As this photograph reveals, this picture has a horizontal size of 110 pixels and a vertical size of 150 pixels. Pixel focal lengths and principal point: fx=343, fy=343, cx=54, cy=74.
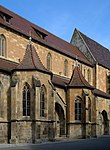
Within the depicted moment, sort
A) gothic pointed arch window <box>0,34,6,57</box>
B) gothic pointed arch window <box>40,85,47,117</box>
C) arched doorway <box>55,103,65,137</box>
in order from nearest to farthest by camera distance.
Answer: gothic pointed arch window <box>40,85,47,117</box>
gothic pointed arch window <box>0,34,6,57</box>
arched doorway <box>55,103,65,137</box>

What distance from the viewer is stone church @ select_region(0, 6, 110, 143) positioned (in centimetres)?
2909

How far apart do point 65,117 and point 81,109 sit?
1995mm

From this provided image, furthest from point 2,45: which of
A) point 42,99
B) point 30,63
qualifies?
point 42,99

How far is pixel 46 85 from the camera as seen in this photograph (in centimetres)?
3136

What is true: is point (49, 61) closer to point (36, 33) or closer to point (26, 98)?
point (36, 33)

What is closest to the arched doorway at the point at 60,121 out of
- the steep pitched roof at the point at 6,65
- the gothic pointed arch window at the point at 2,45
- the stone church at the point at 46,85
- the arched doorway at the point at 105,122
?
the stone church at the point at 46,85

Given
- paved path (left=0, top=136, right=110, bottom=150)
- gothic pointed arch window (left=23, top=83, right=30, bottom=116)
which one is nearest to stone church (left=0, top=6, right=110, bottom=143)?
gothic pointed arch window (left=23, top=83, right=30, bottom=116)

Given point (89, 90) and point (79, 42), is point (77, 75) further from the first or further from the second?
point (79, 42)

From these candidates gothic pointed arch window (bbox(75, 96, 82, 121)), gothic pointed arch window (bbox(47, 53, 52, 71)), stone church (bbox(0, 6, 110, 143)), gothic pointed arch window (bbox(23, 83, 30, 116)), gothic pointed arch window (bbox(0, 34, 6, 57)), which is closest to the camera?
stone church (bbox(0, 6, 110, 143))

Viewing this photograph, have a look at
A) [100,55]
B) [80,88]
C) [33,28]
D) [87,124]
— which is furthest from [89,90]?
[100,55]

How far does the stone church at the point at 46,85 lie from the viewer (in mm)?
29094

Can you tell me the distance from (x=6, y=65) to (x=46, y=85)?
4116 millimetres

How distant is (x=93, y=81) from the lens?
168 feet

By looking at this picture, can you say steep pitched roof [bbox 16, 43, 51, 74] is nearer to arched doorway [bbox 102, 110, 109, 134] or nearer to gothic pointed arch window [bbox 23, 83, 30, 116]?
gothic pointed arch window [bbox 23, 83, 30, 116]
